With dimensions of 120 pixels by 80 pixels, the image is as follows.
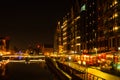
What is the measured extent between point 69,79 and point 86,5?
123831 mm

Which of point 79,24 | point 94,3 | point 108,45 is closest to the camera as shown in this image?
point 108,45

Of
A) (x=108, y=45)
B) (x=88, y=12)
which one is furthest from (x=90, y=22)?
(x=108, y=45)

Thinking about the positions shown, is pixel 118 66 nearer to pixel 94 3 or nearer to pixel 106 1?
pixel 106 1

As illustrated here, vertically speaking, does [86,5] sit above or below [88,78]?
above

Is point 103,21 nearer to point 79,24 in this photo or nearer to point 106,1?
point 106,1

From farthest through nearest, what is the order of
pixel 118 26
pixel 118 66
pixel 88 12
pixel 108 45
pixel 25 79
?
1. pixel 88 12
2. pixel 108 45
3. pixel 118 26
4. pixel 25 79
5. pixel 118 66

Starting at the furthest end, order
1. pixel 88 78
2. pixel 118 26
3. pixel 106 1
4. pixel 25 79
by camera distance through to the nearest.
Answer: pixel 106 1, pixel 118 26, pixel 25 79, pixel 88 78

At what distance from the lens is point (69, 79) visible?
37.9 meters

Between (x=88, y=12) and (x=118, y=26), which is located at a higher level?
(x=88, y=12)

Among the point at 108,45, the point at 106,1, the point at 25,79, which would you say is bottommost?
the point at 25,79

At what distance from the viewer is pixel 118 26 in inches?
4149

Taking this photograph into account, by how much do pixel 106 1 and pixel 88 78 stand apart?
9284cm

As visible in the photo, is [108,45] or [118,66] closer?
[118,66]

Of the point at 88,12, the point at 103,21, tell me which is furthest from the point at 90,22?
Result: the point at 103,21
